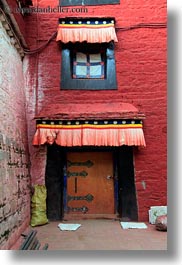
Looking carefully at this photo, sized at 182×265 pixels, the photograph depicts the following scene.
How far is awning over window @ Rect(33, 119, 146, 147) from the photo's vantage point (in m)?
3.77

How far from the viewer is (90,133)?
12.4 feet

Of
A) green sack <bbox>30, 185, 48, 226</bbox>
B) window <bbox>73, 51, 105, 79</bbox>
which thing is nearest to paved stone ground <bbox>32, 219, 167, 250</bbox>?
green sack <bbox>30, 185, 48, 226</bbox>

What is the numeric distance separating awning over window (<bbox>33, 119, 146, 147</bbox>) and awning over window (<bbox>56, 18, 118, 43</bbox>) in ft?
3.89

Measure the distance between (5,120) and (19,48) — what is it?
4.24 ft

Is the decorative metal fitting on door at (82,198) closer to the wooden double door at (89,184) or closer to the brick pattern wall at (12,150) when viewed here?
the wooden double door at (89,184)

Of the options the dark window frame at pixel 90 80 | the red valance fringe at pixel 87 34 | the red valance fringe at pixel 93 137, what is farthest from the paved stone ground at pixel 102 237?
the red valance fringe at pixel 87 34

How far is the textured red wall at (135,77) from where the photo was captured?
13.1 feet

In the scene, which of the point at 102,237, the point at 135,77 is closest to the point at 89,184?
the point at 102,237

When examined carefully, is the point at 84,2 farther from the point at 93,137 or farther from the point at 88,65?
the point at 93,137

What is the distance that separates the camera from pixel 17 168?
3375 millimetres

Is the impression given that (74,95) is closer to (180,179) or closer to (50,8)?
(50,8)

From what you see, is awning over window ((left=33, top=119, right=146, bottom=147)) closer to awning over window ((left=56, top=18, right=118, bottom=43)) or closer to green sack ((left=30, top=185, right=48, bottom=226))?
green sack ((left=30, top=185, right=48, bottom=226))

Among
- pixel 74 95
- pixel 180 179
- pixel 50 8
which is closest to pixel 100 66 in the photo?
pixel 74 95

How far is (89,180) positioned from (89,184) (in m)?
0.06
